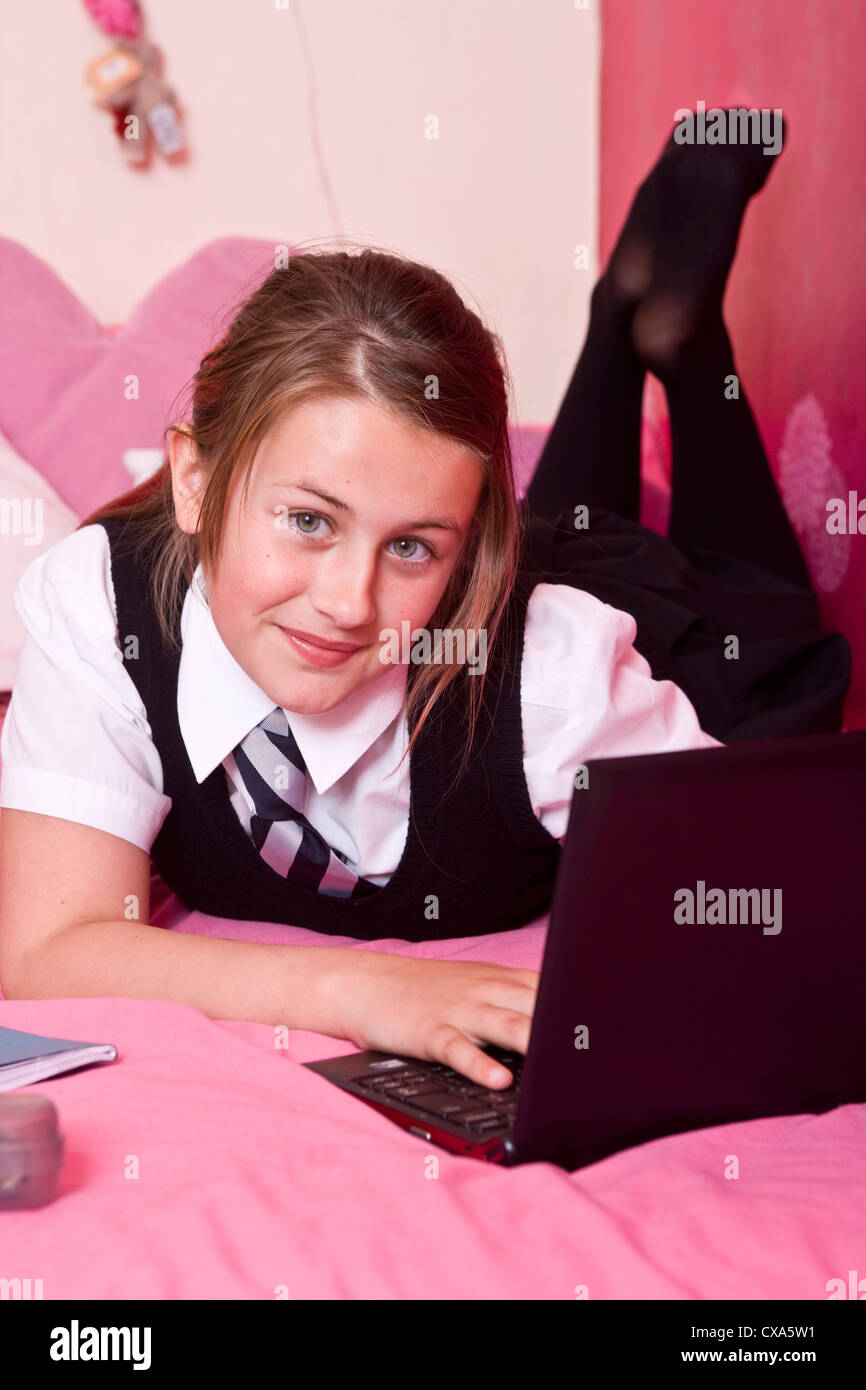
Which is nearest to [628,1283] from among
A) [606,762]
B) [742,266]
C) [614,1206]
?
[614,1206]

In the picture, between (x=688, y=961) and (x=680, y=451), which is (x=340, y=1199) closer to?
(x=688, y=961)

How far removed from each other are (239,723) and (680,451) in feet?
2.61

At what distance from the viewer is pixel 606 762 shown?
62 centimetres

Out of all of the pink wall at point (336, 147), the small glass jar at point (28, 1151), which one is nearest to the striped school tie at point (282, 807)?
the small glass jar at point (28, 1151)

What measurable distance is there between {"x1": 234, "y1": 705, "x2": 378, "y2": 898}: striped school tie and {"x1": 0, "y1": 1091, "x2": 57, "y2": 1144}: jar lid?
0.49m

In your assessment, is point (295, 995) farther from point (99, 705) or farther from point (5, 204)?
point (5, 204)

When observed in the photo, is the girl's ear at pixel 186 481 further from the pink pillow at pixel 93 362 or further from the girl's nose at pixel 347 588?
the pink pillow at pixel 93 362

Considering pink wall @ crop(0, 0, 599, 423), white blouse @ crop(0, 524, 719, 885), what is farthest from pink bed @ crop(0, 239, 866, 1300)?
pink wall @ crop(0, 0, 599, 423)

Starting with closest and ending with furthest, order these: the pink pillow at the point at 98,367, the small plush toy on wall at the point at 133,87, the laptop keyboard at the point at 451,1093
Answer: the laptop keyboard at the point at 451,1093, the pink pillow at the point at 98,367, the small plush toy on wall at the point at 133,87

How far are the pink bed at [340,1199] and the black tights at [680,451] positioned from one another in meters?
0.94

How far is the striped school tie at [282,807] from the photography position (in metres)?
1.11

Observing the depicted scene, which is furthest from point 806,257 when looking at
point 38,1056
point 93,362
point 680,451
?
point 38,1056

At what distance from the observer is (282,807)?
1.11 meters
